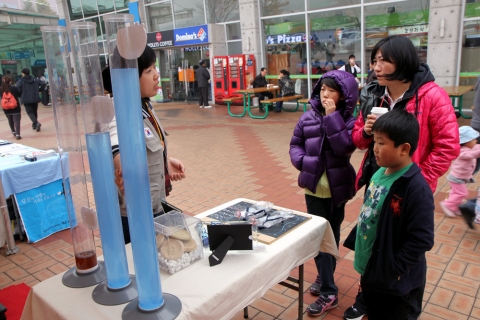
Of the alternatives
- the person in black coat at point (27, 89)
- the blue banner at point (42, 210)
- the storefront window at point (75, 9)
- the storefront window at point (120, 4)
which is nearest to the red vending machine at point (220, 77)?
the person in black coat at point (27, 89)

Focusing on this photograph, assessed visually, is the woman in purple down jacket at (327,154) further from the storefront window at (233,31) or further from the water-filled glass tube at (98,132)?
the storefront window at (233,31)

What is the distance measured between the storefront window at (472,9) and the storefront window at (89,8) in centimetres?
1618

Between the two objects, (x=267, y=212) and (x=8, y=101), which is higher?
(x=8, y=101)

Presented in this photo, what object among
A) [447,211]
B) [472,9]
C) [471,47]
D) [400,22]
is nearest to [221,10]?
[400,22]

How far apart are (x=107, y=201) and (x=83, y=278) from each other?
17.2 inches

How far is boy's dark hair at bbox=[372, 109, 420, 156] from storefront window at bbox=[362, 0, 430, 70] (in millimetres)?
8769

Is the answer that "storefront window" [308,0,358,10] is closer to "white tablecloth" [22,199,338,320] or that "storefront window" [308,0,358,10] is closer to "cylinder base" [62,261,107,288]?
"white tablecloth" [22,199,338,320]

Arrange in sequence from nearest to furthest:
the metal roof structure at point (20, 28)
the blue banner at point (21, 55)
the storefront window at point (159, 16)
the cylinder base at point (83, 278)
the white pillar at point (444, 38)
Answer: the cylinder base at point (83, 278)
the white pillar at point (444, 38)
the storefront window at point (159, 16)
the metal roof structure at point (20, 28)
the blue banner at point (21, 55)

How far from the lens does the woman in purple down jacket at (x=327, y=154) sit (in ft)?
7.84

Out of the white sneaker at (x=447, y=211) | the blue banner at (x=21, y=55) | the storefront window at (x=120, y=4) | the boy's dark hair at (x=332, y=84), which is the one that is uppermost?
the storefront window at (x=120, y=4)

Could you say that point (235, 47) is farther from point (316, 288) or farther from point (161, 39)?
point (316, 288)

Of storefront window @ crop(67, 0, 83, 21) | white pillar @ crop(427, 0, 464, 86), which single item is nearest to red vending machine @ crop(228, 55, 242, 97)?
white pillar @ crop(427, 0, 464, 86)

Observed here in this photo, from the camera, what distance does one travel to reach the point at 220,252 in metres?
1.72

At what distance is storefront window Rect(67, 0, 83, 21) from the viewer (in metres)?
19.1
